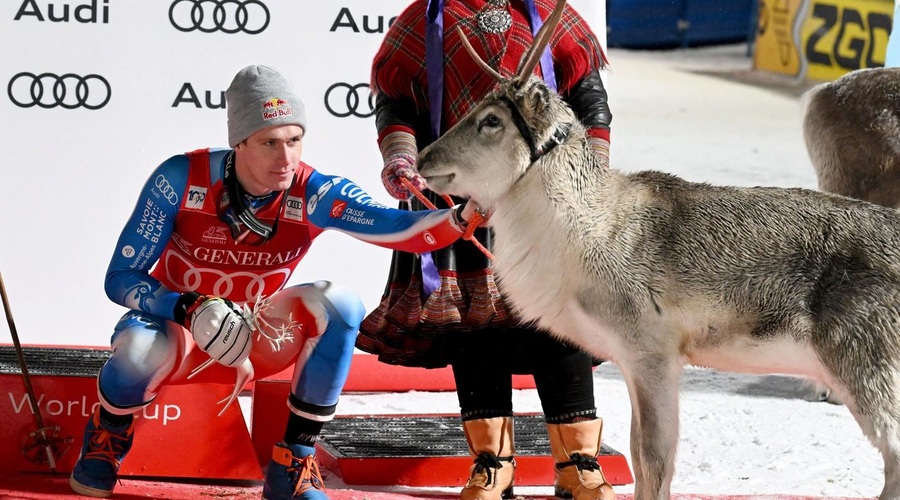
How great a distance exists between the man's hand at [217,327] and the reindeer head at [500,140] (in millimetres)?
700

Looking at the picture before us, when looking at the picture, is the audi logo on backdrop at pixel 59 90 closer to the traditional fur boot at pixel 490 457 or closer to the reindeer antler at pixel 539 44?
the traditional fur boot at pixel 490 457

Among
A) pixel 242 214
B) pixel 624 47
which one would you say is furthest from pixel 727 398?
pixel 624 47

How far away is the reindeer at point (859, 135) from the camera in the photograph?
540 centimetres

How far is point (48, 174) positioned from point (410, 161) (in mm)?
2365

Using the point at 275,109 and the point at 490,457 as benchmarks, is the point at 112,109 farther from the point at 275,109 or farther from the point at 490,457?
the point at 490,457

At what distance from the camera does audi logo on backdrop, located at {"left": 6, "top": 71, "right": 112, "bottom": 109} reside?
5316 millimetres

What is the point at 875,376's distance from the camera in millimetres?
3146

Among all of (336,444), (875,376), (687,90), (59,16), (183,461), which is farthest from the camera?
(687,90)

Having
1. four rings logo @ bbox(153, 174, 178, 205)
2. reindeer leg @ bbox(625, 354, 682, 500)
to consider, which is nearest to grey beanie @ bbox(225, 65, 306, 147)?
four rings logo @ bbox(153, 174, 178, 205)

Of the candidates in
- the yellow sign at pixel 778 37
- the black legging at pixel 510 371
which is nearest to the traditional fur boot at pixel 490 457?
the black legging at pixel 510 371

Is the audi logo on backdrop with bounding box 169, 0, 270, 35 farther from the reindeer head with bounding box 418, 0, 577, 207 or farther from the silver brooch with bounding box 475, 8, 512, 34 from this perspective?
the reindeer head with bounding box 418, 0, 577, 207

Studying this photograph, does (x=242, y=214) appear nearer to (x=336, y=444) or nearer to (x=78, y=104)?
(x=336, y=444)

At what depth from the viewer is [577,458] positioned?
3.85 meters

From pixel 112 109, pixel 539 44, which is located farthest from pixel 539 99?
pixel 112 109
